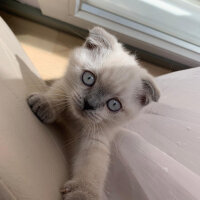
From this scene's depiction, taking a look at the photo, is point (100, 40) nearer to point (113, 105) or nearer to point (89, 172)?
point (113, 105)

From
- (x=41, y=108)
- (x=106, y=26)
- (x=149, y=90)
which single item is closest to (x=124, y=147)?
(x=149, y=90)

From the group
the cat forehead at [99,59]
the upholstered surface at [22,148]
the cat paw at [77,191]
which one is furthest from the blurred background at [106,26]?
the cat paw at [77,191]

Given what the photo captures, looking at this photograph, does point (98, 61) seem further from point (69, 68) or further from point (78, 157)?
point (78, 157)

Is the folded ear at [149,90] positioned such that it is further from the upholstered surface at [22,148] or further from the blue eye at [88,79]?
the upholstered surface at [22,148]

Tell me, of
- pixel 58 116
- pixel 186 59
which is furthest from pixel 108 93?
pixel 186 59

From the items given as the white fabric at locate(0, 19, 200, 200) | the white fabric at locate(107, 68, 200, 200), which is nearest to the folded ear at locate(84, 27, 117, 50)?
the white fabric at locate(0, 19, 200, 200)

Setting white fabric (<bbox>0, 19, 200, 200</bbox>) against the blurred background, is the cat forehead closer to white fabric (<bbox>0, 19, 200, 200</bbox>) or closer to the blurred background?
white fabric (<bbox>0, 19, 200, 200</bbox>)
